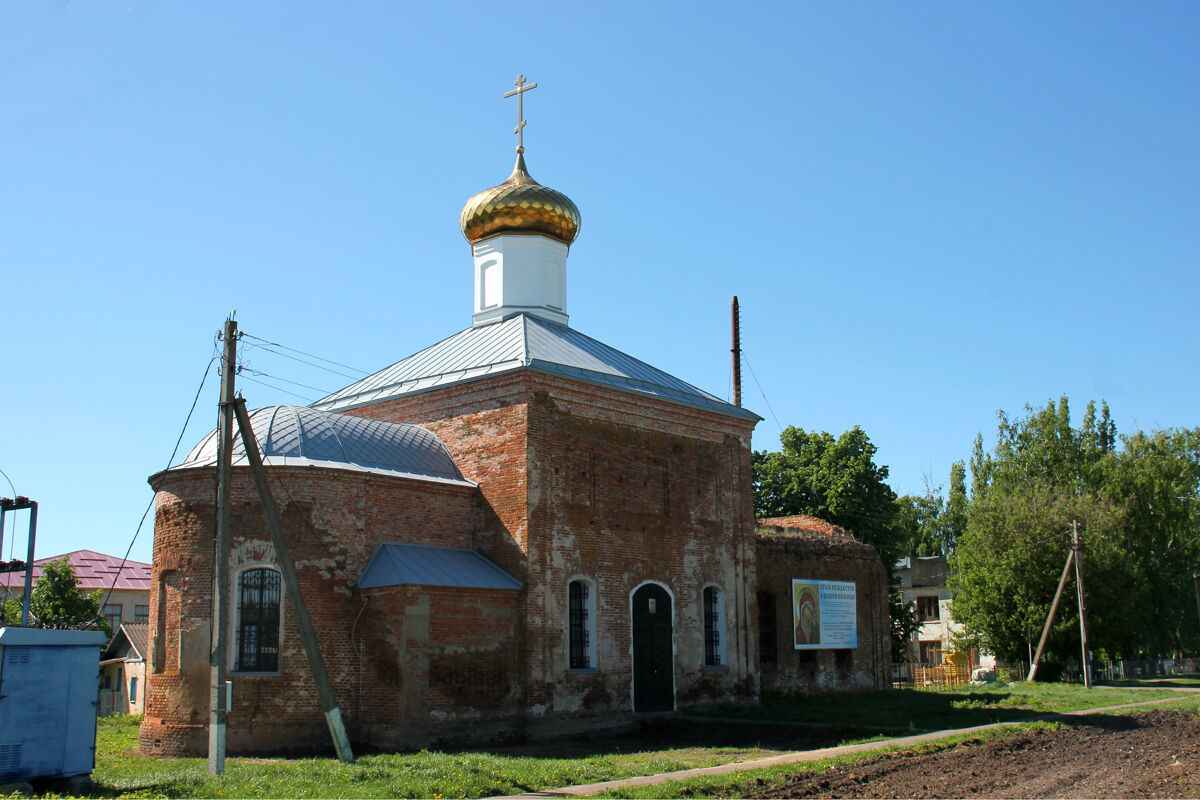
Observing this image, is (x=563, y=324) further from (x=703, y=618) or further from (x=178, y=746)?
(x=178, y=746)

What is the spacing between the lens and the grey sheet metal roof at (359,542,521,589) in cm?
1722

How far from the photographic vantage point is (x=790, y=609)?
2653 centimetres

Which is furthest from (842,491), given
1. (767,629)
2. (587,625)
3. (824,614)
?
(587,625)

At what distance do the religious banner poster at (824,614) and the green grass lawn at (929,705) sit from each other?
4.62ft

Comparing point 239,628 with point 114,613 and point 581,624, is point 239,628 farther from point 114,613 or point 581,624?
point 114,613

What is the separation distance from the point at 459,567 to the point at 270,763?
189 inches

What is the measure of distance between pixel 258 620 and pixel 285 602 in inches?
23.4

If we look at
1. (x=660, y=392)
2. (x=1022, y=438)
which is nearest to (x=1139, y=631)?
(x=1022, y=438)

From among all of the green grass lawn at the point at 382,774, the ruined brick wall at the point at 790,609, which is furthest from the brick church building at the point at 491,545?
the green grass lawn at the point at 382,774

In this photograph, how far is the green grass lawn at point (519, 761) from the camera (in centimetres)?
1178

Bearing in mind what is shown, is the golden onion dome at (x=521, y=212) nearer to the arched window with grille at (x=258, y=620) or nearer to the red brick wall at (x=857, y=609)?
the red brick wall at (x=857, y=609)

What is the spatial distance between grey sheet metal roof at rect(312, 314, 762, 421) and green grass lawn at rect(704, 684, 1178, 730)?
6.60m

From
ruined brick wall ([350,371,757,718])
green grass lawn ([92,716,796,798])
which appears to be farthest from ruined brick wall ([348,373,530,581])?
green grass lawn ([92,716,796,798])

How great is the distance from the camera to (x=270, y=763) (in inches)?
575
